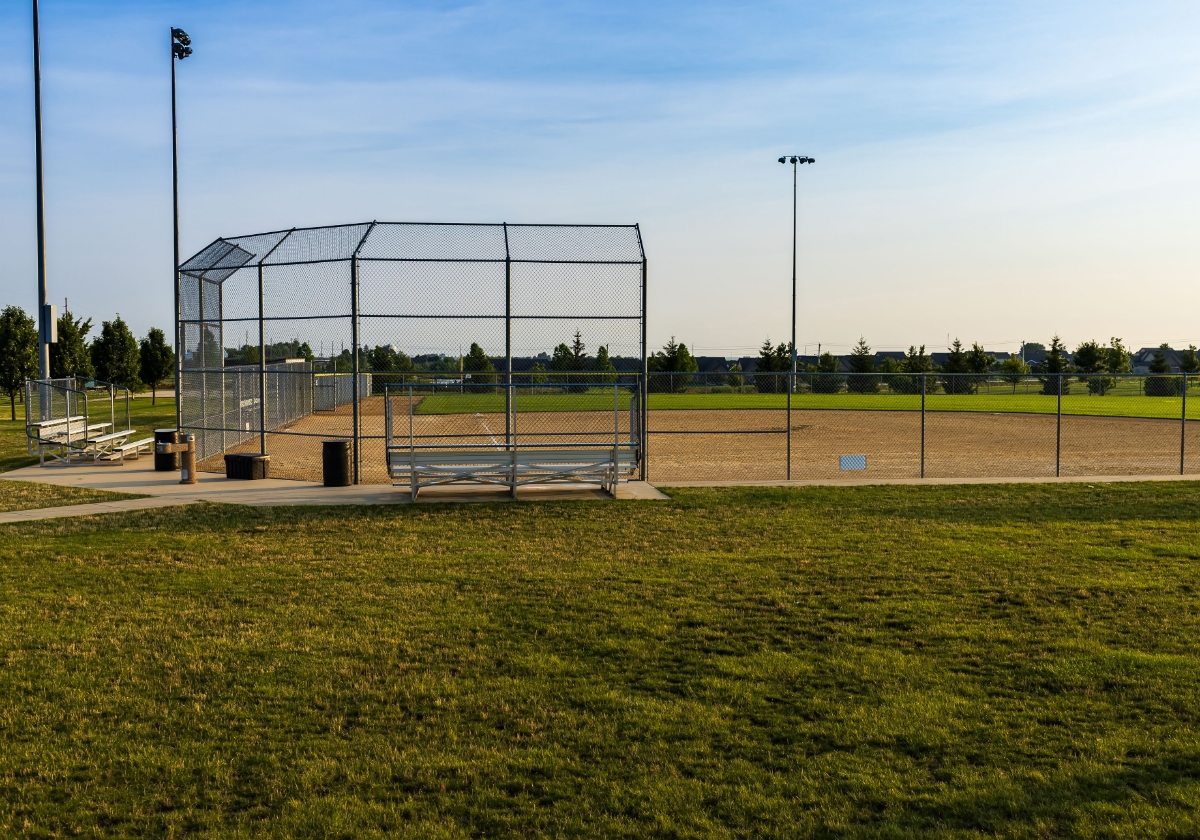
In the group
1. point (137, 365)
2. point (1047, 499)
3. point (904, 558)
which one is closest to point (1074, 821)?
point (904, 558)

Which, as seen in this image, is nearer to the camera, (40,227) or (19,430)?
(40,227)

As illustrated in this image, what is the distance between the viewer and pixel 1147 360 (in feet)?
408

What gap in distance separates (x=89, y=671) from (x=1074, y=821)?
570 centimetres

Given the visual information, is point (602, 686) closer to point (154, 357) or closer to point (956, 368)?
point (154, 357)

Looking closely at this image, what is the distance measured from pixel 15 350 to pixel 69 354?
5.49 metres

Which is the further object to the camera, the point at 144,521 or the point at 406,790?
the point at 144,521

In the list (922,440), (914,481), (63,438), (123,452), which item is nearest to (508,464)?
(914,481)

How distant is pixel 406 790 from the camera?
186 inches

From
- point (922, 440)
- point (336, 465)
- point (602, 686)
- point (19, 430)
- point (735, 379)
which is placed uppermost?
point (735, 379)

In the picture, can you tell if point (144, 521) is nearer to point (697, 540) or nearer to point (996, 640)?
point (697, 540)

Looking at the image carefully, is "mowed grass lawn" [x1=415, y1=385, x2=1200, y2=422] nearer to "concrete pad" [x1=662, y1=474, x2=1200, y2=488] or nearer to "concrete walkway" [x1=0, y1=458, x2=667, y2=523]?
"concrete walkway" [x1=0, y1=458, x2=667, y2=523]

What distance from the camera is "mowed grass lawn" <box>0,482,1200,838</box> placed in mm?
4523

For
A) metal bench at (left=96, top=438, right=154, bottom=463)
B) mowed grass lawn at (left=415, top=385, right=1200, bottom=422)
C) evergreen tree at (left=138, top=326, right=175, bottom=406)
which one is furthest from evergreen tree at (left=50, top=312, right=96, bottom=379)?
metal bench at (left=96, top=438, right=154, bottom=463)

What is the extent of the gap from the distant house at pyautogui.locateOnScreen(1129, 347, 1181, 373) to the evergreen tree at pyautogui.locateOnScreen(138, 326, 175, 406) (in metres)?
78.5
